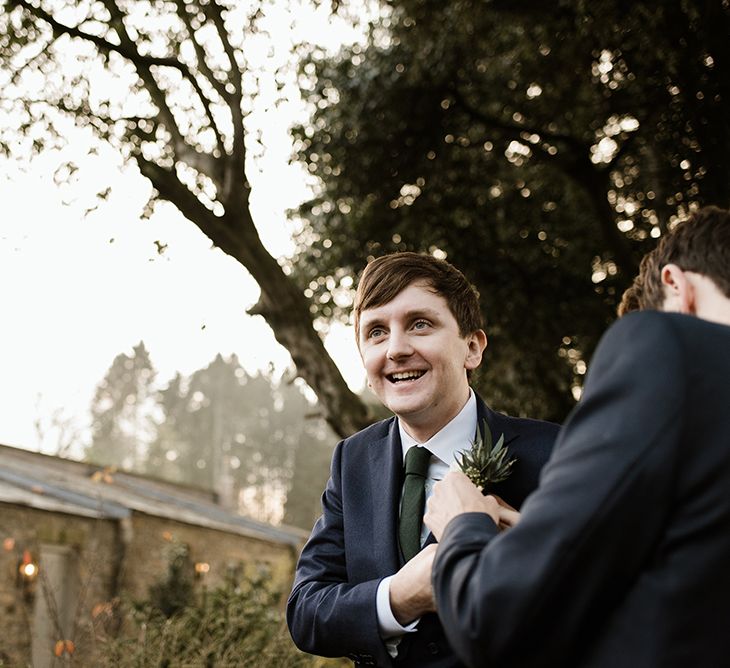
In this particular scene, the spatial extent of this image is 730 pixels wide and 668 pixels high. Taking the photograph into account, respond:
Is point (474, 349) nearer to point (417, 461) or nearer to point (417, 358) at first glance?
point (417, 358)

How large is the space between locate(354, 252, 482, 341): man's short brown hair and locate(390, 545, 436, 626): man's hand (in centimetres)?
80

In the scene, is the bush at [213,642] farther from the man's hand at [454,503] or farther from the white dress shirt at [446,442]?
the man's hand at [454,503]

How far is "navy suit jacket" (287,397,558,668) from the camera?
224 centimetres

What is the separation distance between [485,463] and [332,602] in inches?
23.1

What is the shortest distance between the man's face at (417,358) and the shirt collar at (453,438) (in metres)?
0.02

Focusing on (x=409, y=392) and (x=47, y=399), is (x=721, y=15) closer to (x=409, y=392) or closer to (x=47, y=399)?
(x=409, y=392)

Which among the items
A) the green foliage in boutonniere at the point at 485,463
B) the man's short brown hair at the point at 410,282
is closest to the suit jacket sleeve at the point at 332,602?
the green foliage in boutonniere at the point at 485,463

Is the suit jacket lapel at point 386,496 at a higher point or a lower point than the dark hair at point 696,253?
lower

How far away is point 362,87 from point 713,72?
13.9ft

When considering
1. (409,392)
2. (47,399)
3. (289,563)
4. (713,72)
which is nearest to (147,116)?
(713,72)

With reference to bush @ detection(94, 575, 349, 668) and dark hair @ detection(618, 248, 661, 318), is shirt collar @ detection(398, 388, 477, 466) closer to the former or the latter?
dark hair @ detection(618, 248, 661, 318)

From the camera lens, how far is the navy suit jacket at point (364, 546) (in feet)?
7.36

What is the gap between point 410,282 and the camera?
259 cm

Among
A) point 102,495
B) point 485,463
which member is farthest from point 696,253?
point 102,495
